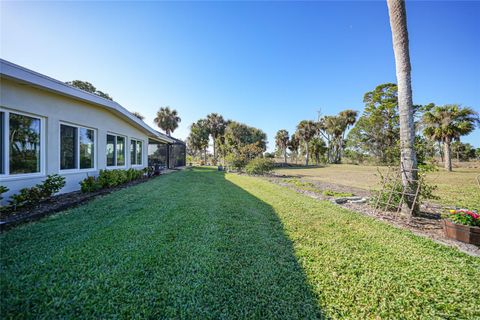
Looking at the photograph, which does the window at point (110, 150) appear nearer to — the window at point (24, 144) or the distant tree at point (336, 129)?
the window at point (24, 144)

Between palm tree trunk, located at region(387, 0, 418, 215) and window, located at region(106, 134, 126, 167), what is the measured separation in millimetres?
10855

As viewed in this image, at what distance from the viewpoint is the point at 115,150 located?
340 inches

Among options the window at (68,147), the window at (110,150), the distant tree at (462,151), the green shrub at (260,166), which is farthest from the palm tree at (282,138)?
the window at (68,147)

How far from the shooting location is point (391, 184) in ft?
16.5

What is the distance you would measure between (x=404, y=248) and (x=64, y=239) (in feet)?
18.5

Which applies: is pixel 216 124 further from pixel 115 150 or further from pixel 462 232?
pixel 462 232

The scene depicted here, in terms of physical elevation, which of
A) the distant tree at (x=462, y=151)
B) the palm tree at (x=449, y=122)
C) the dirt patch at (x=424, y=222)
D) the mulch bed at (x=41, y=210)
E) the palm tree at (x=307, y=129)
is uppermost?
the palm tree at (x=307, y=129)

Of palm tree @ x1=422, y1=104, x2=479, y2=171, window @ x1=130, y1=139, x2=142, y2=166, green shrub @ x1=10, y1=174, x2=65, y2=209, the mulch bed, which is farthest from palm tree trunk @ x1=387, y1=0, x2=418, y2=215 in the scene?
palm tree @ x1=422, y1=104, x2=479, y2=171

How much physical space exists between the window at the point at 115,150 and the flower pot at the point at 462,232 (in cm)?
1116

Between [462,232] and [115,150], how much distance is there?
38.2 ft

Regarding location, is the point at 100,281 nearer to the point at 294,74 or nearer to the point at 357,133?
the point at 294,74

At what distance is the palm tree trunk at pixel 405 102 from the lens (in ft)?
15.0

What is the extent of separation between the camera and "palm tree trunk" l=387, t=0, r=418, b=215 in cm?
458

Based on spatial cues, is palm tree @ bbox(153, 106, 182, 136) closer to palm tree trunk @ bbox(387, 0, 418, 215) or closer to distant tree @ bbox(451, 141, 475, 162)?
palm tree trunk @ bbox(387, 0, 418, 215)
